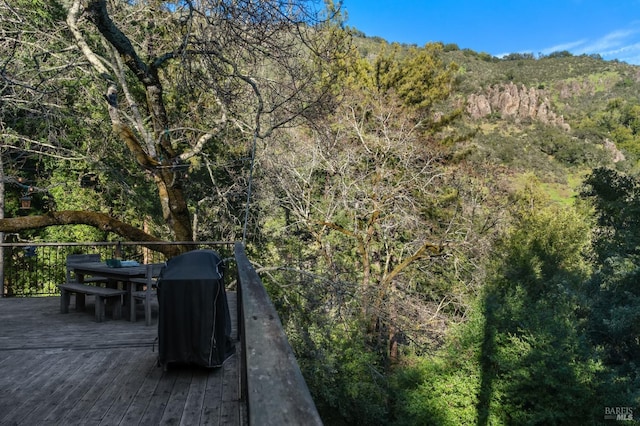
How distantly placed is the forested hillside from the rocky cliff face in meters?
27.0

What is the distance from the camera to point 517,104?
4600 centimetres

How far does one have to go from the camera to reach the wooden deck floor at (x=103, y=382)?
2629mm

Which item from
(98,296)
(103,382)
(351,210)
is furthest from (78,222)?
(351,210)

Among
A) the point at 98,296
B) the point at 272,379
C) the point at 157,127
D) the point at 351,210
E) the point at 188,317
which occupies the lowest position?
the point at 98,296

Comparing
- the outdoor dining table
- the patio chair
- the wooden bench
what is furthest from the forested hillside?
the patio chair

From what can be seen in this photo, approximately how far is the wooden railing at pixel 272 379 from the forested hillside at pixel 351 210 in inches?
222

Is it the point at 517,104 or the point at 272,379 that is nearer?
the point at 272,379

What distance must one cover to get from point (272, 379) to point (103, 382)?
9.44ft

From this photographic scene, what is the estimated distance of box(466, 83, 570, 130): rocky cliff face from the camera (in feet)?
144

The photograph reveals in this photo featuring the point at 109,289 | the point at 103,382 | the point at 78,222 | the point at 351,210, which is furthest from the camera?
the point at 351,210

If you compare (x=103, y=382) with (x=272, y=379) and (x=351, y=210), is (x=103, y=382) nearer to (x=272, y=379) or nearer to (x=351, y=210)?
(x=272, y=379)

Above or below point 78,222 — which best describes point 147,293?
below

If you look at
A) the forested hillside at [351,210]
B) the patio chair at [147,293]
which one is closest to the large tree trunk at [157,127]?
the forested hillside at [351,210]

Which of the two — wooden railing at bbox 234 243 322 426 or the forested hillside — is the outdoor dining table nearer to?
the forested hillside
